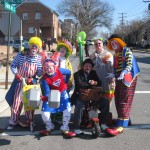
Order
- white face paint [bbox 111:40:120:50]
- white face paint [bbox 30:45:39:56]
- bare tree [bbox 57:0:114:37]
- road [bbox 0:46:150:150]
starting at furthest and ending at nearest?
bare tree [bbox 57:0:114:37] < white face paint [bbox 30:45:39:56] < white face paint [bbox 111:40:120:50] < road [bbox 0:46:150:150]

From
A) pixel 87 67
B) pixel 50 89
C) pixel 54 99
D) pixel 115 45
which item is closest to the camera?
pixel 54 99

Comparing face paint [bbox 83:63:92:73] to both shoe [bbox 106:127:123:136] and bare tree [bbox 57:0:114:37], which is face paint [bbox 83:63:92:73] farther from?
bare tree [bbox 57:0:114:37]

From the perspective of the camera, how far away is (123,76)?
5875mm

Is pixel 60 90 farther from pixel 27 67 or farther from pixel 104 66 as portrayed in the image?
pixel 104 66

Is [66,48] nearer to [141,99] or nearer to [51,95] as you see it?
[51,95]

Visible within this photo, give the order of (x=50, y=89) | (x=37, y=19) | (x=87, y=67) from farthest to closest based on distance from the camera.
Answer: (x=37, y=19)
(x=87, y=67)
(x=50, y=89)

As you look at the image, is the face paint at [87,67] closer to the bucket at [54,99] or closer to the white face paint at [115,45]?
the white face paint at [115,45]

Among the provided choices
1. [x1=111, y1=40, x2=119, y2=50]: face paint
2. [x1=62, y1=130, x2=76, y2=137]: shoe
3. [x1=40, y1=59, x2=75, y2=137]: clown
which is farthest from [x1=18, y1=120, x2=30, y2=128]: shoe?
[x1=111, y1=40, x2=119, y2=50]: face paint

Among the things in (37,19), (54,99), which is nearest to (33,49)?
(54,99)

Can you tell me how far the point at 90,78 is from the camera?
6.13 m

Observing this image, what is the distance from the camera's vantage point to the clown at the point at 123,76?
599 cm

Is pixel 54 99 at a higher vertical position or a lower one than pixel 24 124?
higher

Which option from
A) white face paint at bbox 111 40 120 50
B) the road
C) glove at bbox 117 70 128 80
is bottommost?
the road

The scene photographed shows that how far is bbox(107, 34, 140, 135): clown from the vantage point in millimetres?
5992
